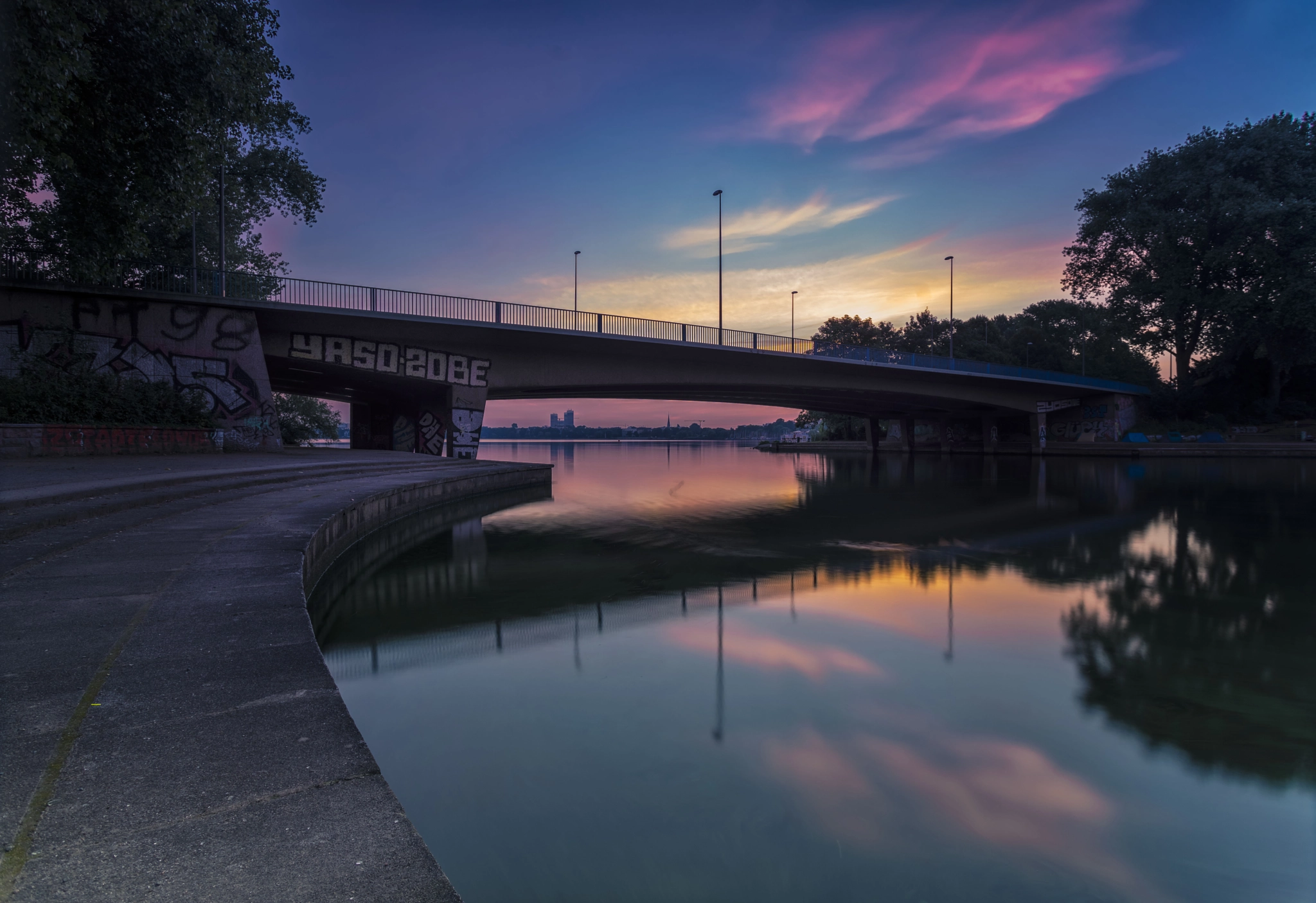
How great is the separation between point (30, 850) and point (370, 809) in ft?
3.15

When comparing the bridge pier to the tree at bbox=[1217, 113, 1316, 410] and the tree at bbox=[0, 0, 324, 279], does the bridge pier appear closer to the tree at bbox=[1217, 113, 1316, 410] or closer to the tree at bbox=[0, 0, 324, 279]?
the tree at bbox=[0, 0, 324, 279]

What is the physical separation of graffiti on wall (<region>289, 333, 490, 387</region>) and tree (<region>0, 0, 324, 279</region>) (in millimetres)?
9600

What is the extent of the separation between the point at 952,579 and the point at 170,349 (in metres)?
25.5

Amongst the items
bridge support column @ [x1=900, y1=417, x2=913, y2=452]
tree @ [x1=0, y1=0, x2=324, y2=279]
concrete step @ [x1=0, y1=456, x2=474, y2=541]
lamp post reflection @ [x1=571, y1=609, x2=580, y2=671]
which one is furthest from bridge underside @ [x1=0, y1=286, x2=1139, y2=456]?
lamp post reflection @ [x1=571, y1=609, x2=580, y2=671]

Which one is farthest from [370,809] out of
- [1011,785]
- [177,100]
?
[177,100]

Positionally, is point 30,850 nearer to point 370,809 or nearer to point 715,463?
point 370,809

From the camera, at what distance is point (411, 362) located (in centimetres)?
2984

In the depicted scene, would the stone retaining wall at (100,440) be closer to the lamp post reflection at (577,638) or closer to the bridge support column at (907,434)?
the lamp post reflection at (577,638)

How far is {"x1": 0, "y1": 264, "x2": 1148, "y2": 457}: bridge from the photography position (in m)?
22.6

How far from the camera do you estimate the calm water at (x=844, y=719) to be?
3350 millimetres

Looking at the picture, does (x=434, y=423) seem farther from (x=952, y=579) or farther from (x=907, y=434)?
(x=907, y=434)

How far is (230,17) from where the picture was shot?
14172 millimetres

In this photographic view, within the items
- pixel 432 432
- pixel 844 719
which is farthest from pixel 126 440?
pixel 844 719

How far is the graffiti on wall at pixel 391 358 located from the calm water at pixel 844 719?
19360 millimetres
